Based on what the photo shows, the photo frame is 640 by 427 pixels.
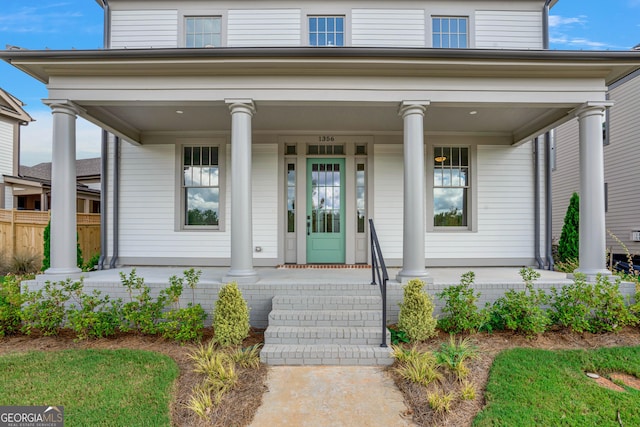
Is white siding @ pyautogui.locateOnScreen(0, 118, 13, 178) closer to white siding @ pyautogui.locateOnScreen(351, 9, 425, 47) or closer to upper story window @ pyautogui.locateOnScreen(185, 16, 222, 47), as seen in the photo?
upper story window @ pyautogui.locateOnScreen(185, 16, 222, 47)

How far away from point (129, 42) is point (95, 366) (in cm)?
652

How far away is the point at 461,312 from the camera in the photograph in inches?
163

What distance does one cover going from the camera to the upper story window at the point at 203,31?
7016 mm

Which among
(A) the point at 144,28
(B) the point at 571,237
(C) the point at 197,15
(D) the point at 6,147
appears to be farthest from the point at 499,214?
(D) the point at 6,147

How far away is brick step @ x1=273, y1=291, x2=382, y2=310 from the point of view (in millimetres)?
4395

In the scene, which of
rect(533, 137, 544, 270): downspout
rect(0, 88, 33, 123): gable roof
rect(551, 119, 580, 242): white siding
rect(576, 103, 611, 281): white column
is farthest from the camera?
rect(0, 88, 33, 123): gable roof

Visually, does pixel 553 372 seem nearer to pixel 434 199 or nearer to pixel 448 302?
pixel 448 302

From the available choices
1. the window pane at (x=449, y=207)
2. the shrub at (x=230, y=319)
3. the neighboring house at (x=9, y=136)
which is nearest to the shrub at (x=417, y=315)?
the shrub at (x=230, y=319)

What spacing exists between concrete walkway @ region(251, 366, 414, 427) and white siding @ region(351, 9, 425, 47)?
631cm

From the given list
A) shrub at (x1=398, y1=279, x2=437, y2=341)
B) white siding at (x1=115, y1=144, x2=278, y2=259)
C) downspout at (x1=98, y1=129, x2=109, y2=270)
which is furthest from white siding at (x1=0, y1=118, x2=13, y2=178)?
shrub at (x1=398, y1=279, x2=437, y2=341)

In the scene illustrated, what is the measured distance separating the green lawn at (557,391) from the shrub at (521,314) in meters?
0.39

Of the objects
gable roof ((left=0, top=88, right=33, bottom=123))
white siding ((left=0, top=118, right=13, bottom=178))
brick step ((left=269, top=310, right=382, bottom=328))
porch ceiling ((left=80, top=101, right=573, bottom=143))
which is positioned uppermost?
gable roof ((left=0, top=88, right=33, bottom=123))

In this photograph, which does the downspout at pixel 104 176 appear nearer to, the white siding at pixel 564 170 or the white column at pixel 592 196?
the white column at pixel 592 196

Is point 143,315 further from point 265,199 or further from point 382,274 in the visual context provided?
point 265,199
